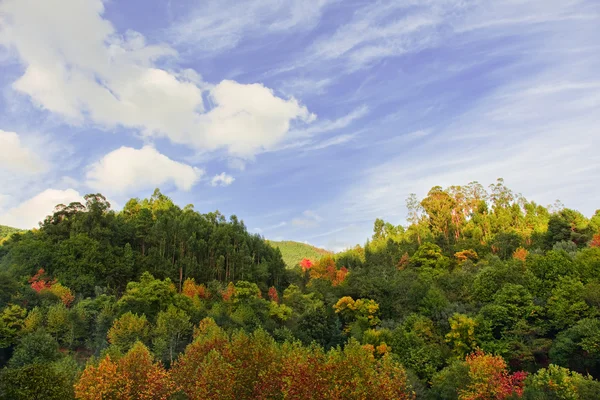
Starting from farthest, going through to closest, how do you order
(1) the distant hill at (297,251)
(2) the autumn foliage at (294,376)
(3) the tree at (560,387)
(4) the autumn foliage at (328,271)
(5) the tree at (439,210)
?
(1) the distant hill at (297,251) → (5) the tree at (439,210) → (4) the autumn foliage at (328,271) → (3) the tree at (560,387) → (2) the autumn foliage at (294,376)

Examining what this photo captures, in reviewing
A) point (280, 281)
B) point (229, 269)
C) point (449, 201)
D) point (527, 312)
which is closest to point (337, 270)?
point (280, 281)

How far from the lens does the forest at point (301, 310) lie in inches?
731

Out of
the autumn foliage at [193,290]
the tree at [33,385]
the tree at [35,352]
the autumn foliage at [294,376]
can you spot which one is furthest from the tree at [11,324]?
the autumn foliage at [294,376]

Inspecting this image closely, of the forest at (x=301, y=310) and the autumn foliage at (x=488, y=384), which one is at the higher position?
the forest at (x=301, y=310)

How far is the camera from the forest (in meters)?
18.6

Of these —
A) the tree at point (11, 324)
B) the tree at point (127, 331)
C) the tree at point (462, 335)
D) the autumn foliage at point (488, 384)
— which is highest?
the tree at point (11, 324)

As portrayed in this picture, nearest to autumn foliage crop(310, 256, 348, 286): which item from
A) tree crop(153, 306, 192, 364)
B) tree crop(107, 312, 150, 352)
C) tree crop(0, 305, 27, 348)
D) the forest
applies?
the forest

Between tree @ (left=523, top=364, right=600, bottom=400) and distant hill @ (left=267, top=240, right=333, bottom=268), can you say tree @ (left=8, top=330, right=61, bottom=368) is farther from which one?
distant hill @ (left=267, top=240, right=333, bottom=268)

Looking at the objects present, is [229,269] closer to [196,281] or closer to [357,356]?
[196,281]

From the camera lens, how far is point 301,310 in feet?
154

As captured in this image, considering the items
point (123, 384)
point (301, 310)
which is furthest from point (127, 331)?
point (301, 310)

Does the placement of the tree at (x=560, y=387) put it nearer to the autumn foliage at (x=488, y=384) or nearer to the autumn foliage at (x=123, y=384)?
the autumn foliage at (x=488, y=384)

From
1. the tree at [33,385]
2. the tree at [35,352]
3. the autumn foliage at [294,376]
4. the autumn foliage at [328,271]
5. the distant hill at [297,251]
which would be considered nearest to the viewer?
the autumn foliage at [294,376]

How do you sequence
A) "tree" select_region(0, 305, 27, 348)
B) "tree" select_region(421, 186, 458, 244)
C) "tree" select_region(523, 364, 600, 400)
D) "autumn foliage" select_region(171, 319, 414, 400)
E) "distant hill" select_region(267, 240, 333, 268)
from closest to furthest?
1. "autumn foliage" select_region(171, 319, 414, 400)
2. "tree" select_region(523, 364, 600, 400)
3. "tree" select_region(0, 305, 27, 348)
4. "tree" select_region(421, 186, 458, 244)
5. "distant hill" select_region(267, 240, 333, 268)
